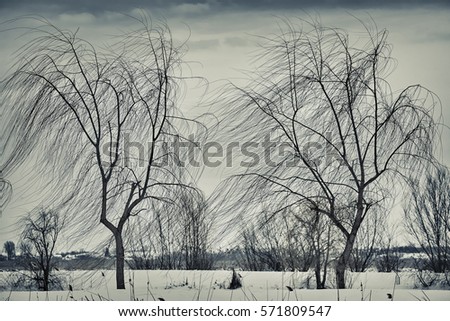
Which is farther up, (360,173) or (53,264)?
(360,173)

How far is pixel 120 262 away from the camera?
9.59 meters

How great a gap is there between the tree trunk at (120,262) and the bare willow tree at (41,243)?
2.47 feet

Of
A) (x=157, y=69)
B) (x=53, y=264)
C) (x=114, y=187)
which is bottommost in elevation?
(x=53, y=264)

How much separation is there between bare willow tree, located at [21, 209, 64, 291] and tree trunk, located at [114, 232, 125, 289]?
75 centimetres

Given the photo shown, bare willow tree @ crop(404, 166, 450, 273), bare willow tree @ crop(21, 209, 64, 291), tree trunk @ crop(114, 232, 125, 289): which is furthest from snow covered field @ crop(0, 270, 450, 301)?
bare willow tree @ crop(404, 166, 450, 273)

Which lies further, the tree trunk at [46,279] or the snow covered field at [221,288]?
the tree trunk at [46,279]

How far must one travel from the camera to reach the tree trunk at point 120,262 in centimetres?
954

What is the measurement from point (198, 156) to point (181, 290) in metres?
1.70

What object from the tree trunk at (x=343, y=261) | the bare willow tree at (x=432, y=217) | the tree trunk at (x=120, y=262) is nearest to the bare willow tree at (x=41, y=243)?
the tree trunk at (x=120, y=262)

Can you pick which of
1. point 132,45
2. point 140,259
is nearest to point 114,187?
point 140,259

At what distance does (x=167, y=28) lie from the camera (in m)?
9.77

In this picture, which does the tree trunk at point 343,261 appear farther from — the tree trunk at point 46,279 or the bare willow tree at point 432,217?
the tree trunk at point 46,279

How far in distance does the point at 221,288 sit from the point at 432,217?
3.23 metres
